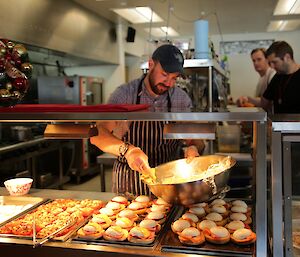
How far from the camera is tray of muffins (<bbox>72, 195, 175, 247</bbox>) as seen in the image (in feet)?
4.00

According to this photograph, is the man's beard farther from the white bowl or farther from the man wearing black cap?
the white bowl

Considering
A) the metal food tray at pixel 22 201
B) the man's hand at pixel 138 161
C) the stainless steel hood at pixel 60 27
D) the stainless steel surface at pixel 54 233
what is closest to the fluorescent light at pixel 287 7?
the stainless steel hood at pixel 60 27

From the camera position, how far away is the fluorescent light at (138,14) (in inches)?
201

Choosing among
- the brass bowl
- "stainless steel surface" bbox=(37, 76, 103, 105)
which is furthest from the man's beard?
"stainless steel surface" bbox=(37, 76, 103, 105)

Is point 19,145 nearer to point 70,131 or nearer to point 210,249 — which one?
point 70,131

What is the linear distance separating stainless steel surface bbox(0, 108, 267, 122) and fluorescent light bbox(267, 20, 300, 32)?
602cm

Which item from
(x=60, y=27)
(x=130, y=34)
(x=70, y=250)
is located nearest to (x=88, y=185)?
(x=60, y=27)

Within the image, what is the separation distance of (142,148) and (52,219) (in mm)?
788

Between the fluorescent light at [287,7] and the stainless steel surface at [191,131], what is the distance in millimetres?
4236

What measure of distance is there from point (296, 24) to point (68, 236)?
22.3ft

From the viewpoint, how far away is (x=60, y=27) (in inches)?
171

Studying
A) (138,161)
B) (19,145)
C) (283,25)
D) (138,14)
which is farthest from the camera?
(283,25)

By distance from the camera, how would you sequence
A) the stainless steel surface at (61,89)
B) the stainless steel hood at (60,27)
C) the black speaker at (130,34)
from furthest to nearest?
the black speaker at (130,34) < the stainless steel surface at (61,89) < the stainless steel hood at (60,27)

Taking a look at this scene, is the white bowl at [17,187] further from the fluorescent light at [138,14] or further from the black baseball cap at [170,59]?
the fluorescent light at [138,14]
